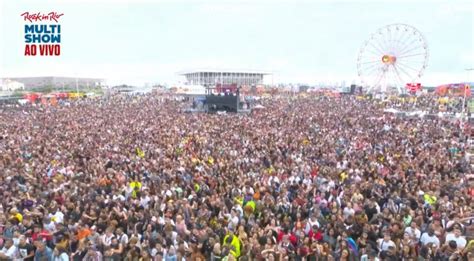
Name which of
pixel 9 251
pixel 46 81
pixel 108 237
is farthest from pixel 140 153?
pixel 46 81

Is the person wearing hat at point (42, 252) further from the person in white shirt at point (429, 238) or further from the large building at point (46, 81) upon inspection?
the large building at point (46, 81)

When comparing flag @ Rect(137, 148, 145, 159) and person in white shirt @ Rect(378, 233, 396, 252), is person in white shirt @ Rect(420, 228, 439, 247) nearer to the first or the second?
person in white shirt @ Rect(378, 233, 396, 252)

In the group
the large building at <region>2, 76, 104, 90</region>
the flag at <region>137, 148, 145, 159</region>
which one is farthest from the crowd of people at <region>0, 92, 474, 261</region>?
the large building at <region>2, 76, 104, 90</region>

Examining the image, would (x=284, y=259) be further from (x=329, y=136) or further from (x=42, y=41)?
(x=42, y=41)

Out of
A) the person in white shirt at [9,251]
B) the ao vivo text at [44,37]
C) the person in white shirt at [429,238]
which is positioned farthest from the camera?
the ao vivo text at [44,37]

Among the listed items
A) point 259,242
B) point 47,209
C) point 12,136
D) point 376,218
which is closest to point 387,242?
point 376,218

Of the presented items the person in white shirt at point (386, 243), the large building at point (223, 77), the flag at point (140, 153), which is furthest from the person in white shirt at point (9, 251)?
the large building at point (223, 77)

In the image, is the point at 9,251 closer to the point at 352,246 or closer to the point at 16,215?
the point at 16,215
